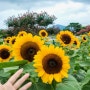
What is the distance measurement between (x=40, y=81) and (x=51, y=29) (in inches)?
716

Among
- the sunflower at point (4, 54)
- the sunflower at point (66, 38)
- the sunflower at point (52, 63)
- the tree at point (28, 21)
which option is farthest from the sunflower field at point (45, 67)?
the tree at point (28, 21)

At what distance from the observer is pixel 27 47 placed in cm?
291

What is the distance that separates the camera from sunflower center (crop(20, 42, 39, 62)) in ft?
9.23

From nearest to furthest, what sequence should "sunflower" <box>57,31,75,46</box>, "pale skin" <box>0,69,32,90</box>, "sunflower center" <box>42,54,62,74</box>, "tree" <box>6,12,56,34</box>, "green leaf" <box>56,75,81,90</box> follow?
"pale skin" <box>0,69,32,90</box>, "green leaf" <box>56,75,81,90</box>, "sunflower center" <box>42,54,62,74</box>, "sunflower" <box>57,31,75,46</box>, "tree" <box>6,12,56,34</box>

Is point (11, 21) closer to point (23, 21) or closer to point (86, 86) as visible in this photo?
point (23, 21)

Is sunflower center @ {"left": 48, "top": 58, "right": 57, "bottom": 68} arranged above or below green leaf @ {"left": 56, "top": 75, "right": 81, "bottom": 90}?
above

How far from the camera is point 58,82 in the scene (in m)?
2.63

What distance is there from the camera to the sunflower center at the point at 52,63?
8.65 feet

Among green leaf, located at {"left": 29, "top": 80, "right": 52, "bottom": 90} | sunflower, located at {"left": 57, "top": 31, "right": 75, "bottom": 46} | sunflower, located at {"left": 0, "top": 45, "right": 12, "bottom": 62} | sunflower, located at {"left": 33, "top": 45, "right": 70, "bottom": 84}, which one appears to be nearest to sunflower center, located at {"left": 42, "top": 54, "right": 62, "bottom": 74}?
sunflower, located at {"left": 33, "top": 45, "right": 70, "bottom": 84}

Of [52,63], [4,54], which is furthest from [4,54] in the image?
[52,63]

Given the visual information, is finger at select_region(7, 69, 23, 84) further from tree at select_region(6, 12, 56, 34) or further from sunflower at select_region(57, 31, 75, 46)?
tree at select_region(6, 12, 56, 34)

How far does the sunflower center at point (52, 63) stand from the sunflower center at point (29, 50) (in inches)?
7.1

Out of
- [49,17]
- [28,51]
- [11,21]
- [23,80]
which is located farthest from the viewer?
[49,17]

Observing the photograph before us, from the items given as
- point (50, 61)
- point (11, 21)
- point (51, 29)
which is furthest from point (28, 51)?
point (11, 21)
